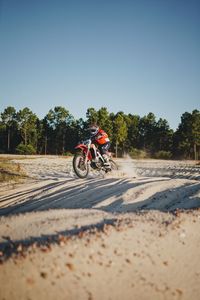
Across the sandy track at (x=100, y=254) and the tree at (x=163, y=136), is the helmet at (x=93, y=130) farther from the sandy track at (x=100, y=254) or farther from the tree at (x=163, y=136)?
the tree at (x=163, y=136)

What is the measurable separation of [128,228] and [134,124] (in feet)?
169

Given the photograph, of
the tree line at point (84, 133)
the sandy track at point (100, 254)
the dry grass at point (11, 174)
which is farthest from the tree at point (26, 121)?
the sandy track at point (100, 254)

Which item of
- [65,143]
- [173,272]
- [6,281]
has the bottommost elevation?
[173,272]

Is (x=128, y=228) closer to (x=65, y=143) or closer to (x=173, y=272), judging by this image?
(x=173, y=272)

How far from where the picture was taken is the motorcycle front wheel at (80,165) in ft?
24.3

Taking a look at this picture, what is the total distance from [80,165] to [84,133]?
43.7 meters

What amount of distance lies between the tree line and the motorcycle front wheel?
35.5 meters

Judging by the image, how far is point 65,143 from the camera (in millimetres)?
53062

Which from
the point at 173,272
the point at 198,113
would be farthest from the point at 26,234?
the point at 198,113

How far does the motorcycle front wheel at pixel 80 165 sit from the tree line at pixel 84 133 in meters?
35.5

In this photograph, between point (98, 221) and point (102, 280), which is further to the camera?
point (98, 221)

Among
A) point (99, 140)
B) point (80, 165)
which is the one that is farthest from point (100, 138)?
point (80, 165)

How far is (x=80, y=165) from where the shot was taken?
7609 millimetres

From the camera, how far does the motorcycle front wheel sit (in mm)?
7398
